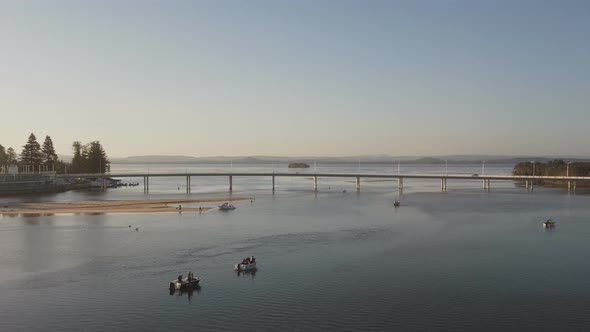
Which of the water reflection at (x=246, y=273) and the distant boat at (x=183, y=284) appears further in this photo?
the water reflection at (x=246, y=273)

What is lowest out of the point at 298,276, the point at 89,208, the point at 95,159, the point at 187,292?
the point at 187,292

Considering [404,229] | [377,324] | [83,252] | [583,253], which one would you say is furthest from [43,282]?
[583,253]

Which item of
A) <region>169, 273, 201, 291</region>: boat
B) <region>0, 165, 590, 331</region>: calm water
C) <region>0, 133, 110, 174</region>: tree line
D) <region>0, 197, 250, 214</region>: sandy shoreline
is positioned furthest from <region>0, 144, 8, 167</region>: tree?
<region>169, 273, 201, 291</region>: boat

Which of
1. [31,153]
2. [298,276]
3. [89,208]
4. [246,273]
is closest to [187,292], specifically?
[246,273]

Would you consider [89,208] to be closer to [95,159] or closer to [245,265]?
[245,265]

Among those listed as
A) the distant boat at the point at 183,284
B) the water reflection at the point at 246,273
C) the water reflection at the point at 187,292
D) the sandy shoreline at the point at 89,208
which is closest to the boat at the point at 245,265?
the water reflection at the point at 246,273

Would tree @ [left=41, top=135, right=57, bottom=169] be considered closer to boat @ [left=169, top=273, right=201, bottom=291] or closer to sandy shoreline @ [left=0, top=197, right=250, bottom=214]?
sandy shoreline @ [left=0, top=197, right=250, bottom=214]

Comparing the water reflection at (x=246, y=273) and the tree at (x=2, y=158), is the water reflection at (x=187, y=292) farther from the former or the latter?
the tree at (x=2, y=158)
